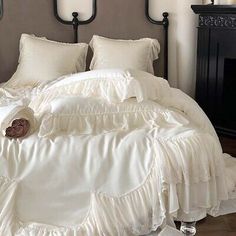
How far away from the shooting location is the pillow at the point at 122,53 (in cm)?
315

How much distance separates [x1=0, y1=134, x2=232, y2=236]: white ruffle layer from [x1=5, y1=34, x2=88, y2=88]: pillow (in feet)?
4.45

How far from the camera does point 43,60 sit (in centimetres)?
310

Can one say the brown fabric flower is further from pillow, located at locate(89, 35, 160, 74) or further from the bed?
pillow, located at locate(89, 35, 160, 74)

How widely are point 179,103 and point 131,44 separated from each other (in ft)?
3.62

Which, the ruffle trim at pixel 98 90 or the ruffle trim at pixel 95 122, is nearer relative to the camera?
the ruffle trim at pixel 95 122

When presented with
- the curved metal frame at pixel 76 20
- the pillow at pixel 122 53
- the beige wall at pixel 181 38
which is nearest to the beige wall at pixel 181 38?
the beige wall at pixel 181 38

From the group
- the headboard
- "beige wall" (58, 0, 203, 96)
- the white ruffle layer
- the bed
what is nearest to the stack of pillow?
the headboard

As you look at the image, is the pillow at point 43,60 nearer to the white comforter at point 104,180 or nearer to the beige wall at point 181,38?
the beige wall at point 181,38

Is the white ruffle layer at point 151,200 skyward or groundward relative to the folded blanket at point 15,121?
groundward

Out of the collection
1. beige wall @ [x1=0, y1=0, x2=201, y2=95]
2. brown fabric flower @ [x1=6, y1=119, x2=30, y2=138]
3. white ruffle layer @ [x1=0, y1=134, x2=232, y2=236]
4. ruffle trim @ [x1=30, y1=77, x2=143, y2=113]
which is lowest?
white ruffle layer @ [x1=0, y1=134, x2=232, y2=236]

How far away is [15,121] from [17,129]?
0.04 m

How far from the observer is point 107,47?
3.23 m

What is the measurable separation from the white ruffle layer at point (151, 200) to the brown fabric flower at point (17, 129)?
Result: 0.20 m

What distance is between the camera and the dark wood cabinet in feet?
10.7
